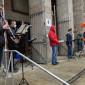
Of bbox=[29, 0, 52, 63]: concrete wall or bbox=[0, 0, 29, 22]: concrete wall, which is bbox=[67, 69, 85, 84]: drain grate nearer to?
bbox=[29, 0, 52, 63]: concrete wall

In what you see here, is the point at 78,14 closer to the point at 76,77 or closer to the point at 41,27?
the point at 41,27

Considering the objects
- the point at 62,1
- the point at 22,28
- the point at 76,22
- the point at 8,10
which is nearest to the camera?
the point at 22,28

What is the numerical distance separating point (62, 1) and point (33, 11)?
325cm

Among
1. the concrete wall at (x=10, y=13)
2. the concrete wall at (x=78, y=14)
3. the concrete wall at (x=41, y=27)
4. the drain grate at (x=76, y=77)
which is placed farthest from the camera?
the concrete wall at (x=78, y=14)

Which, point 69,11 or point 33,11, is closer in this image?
point 33,11

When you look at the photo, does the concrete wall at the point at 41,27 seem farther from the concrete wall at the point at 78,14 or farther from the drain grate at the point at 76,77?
the concrete wall at the point at 78,14

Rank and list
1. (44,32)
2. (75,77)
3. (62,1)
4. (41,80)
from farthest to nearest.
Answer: (62,1)
(44,32)
(75,77)
(41,80)

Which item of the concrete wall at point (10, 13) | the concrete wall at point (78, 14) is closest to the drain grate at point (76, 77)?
the concrete wall at point (10, 13)

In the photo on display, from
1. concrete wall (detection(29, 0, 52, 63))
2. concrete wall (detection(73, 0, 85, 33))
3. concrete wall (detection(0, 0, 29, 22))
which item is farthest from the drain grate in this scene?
concrete wall (detection(73, 0, 85, 33))

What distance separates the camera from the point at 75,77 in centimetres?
440

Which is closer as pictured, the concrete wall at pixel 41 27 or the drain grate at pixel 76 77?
the drain grate at pixel 76 77

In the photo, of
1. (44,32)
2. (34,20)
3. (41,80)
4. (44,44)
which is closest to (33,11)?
(34,20)

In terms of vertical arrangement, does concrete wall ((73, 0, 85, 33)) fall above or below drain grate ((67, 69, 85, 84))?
above

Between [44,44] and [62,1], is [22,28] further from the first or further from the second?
[62,1]
